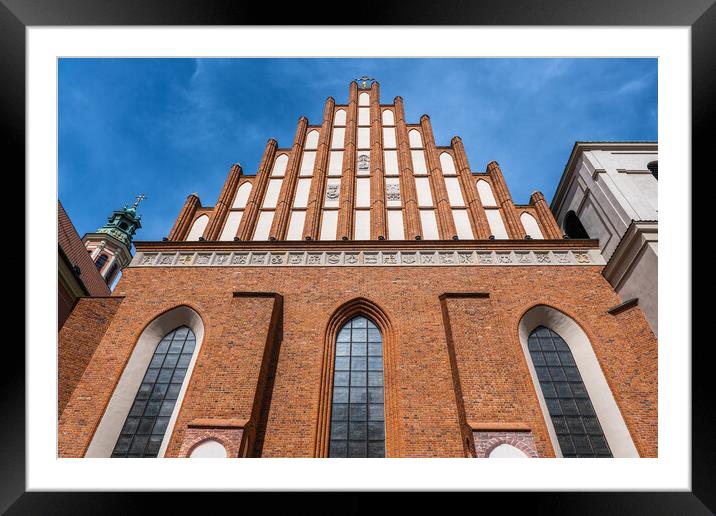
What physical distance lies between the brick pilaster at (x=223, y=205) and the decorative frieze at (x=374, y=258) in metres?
0.78

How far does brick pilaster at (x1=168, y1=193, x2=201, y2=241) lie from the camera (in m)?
10.3

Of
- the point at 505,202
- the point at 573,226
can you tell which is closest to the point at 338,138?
the point at 505,202

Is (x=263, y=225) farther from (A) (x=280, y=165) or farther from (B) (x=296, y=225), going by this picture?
(A) (x=280, y=165)

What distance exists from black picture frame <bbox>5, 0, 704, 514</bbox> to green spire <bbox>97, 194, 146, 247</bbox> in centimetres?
3537

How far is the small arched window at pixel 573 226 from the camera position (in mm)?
11508

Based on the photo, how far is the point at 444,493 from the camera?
284 centimetres

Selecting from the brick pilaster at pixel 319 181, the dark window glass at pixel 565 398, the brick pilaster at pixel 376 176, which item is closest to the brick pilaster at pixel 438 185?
the brick pilaster at pixel 376 176

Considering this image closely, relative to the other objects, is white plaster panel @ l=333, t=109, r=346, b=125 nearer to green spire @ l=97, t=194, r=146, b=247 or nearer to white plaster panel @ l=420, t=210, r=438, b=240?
white plaster panel @ l=420, t=210, r=438, b=240

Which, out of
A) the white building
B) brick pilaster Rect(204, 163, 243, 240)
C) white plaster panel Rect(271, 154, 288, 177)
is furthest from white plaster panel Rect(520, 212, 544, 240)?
brick pilaster Rect(204, 163, 243, 240)

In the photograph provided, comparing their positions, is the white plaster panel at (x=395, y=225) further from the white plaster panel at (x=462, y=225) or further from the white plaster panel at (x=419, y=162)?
the white plaster panel at (x=419, y=162)
